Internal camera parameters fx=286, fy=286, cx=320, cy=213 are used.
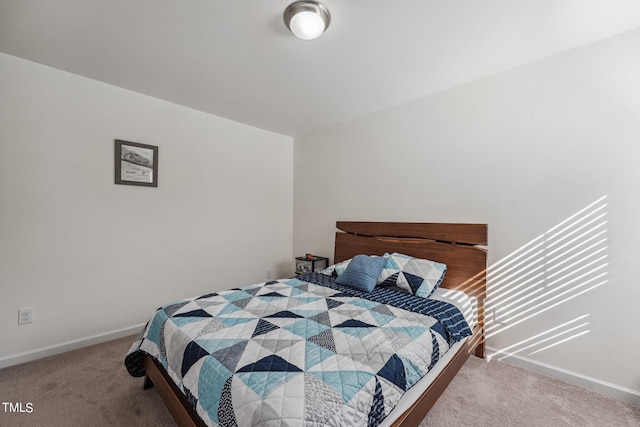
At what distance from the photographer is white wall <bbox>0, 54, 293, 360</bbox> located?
2.23 metres

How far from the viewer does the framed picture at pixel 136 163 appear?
2.67 meters

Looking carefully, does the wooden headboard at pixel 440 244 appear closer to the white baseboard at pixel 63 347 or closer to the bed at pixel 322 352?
the bed at pixel 322 352

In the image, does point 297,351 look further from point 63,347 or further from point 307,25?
point 63,347

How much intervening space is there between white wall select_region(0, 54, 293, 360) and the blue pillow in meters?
1.68

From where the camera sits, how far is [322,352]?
4.34ft

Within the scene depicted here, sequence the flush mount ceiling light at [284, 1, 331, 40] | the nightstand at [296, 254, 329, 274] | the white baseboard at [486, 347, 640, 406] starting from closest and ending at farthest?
the flush mount ceiling light at [284, 1, 331, 40] → the white baseboard at [486, 347, 640, 406] → the nightstand at [296, 254, 329, 274]

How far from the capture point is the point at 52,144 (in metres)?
2.35

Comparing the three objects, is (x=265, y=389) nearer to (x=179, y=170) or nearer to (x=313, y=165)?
(x=179, y=170)

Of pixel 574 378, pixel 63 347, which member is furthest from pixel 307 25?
pixel 63 347

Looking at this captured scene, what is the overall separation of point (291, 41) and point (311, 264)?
7.90 feet

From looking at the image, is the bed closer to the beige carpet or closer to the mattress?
the mattress

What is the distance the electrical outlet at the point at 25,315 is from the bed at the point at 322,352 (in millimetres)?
1135

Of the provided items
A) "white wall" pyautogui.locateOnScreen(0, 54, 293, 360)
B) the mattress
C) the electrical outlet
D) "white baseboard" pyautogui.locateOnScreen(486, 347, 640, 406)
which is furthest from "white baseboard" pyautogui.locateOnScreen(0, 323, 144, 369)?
"white baseboard" pyautogui.locateOnScreen(486, 347, 640, 406)

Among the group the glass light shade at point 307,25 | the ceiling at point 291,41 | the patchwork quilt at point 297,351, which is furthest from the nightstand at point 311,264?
the glass light shade at point 307,25
